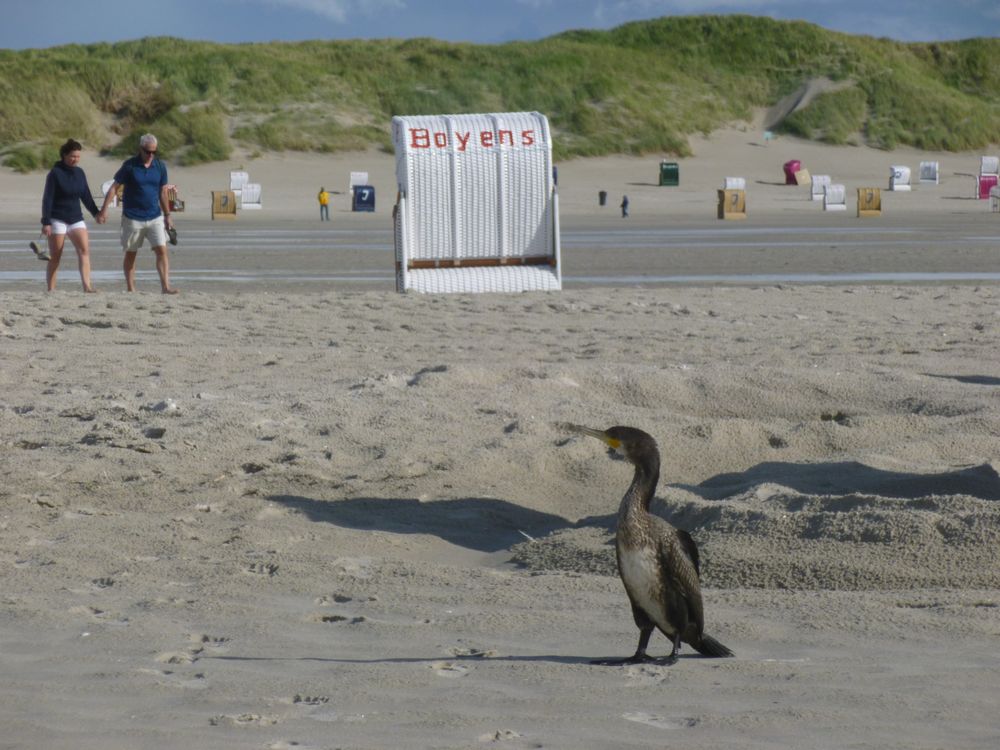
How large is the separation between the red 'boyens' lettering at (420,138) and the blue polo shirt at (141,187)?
259 centimetres

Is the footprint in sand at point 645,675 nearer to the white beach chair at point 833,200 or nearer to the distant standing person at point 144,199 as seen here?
the distant standing person at point 144,199

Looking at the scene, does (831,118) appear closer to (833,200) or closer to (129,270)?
(833,200)

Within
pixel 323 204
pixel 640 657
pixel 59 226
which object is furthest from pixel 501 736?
pixel 323 204

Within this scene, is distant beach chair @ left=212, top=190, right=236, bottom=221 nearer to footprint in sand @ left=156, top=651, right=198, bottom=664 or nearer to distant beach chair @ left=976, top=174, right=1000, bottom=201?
distant beach chair @ left=976, top=174, right=1000, bottom=201

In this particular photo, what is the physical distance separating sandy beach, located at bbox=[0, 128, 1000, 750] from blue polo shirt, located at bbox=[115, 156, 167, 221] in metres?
0.78

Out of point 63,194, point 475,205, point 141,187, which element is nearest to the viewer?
point 141,187

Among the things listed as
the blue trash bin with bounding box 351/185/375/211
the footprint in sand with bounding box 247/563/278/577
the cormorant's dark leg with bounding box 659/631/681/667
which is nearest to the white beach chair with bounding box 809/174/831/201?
the blue trash bin with bounding box 351/185/375/211

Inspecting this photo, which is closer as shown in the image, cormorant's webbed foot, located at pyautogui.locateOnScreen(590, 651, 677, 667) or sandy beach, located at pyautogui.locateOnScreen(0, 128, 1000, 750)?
sandy beach, located at pyautogui.locateOnScreen(0, 128, 1000, 750)

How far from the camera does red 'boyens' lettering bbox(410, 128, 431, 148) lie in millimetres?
14852

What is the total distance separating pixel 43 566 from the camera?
5.52m

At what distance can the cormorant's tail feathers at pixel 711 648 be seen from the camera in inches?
168

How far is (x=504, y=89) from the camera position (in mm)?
64938

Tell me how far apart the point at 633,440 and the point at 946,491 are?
2539 mm

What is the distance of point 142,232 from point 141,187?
449 millimetres
